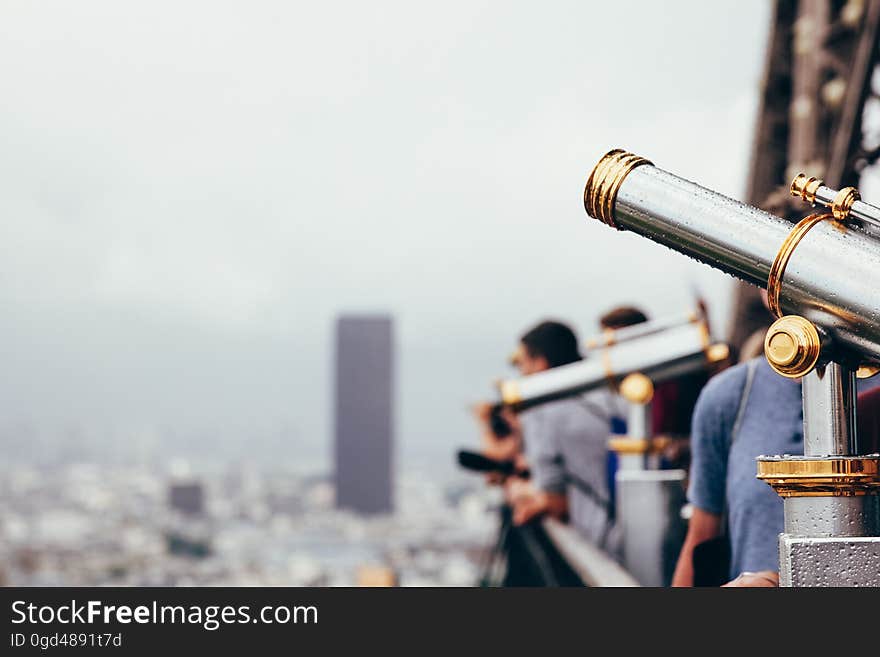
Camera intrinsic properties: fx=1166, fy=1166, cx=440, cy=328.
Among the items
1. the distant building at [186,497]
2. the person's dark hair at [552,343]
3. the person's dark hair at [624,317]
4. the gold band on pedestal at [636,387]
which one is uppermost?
the distant building at [186,497]

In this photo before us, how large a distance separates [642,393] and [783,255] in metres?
1.42

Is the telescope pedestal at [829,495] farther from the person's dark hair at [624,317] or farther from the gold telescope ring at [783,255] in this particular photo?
the person's dark hair at [624,317]

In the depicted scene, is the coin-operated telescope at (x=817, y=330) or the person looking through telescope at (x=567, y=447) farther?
the person looking through telescope at (x=567, y=447)

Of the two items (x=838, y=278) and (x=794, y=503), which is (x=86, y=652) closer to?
(x=794, y=503)

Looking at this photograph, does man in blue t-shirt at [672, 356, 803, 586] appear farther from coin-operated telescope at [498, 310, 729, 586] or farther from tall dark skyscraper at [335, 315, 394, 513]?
tall dark skyscraper at [335, 315, 394, 513]

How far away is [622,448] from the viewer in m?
2.96

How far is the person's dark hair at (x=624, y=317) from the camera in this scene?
132 inches

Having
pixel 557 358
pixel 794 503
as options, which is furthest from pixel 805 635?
pixel 557 358

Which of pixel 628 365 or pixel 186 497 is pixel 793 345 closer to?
pixel 628 365

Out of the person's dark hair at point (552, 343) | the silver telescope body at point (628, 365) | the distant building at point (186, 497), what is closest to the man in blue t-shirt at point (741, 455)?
the silver telescope body at point (628, 365)

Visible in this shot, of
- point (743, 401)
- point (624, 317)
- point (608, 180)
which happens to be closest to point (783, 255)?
point (608, 180)

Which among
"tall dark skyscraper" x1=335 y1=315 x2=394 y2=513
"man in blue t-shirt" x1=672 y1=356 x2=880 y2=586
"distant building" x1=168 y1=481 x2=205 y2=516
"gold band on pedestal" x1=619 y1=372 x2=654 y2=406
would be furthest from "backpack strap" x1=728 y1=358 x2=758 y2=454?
"tall dark skyscraper" x1=335 y1=315 x2=394 y2=513

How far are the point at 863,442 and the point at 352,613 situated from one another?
2.21 ft

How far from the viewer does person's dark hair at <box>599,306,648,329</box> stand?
335 cm
